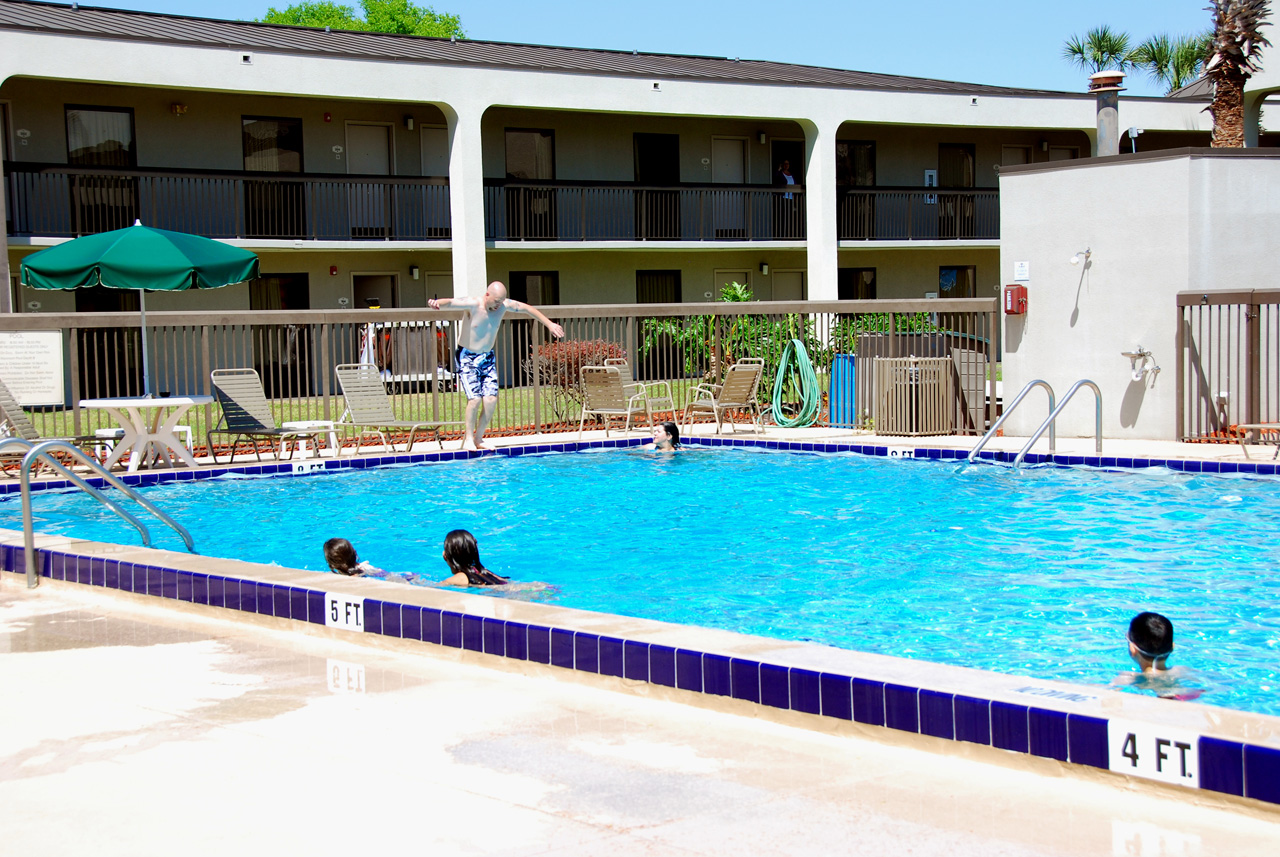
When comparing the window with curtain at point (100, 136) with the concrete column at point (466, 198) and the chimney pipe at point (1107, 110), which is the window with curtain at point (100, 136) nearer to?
the concrete column at point (466, 198)

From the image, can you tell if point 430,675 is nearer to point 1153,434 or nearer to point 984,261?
point 1153,434

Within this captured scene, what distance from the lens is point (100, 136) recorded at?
74.3 feet

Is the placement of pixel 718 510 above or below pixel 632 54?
below

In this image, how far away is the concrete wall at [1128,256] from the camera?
1330 cm

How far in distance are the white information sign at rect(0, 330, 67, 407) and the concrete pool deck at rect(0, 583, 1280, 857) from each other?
27.8 ft

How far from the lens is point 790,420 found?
16250 millimetres

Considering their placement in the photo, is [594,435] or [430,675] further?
[594,435]

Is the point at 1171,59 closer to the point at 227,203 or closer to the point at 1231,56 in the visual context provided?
the point at 1231,56

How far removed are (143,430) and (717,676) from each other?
30.8ft

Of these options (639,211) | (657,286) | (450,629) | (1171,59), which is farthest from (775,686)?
(1171,59)

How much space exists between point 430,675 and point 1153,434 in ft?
34.1

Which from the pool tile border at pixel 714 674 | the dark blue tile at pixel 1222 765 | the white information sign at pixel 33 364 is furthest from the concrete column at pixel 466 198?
the dark blue tile at pixel 1222 765

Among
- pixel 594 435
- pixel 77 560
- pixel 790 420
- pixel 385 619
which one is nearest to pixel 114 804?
pixel 385 619

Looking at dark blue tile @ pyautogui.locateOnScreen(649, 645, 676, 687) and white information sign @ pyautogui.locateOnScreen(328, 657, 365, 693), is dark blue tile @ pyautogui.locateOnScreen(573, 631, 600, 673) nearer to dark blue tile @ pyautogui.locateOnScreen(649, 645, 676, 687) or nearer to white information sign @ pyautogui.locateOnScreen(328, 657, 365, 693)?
dark blue tile @ pyautogui.locateOnScreen(649, 645, 676, 687)
